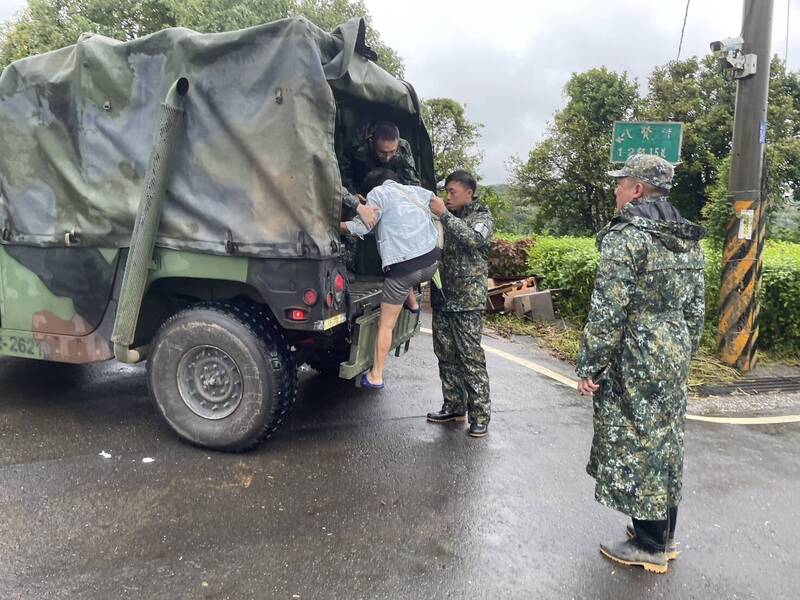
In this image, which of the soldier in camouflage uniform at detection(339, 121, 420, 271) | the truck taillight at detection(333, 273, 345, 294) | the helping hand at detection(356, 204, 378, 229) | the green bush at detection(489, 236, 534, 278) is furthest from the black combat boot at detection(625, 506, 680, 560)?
the green bush at detection(489, 236, 534, 278)

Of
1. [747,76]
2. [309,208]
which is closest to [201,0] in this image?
[747,76]

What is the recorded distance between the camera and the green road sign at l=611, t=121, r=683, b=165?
6055 mm

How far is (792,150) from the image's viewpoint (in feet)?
72.5

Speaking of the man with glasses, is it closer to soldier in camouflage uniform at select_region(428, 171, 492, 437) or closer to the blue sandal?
soldier in camouflage uniform at select_region(428, 171, 492, 437)

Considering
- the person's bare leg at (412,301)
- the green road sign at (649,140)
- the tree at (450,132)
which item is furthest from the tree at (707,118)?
the person's bare leg at (412,301)

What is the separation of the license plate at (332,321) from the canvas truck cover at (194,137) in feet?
1.27

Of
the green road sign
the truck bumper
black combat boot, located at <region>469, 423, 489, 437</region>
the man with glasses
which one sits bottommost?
black combat boot, located at <region>469, 423, 489, 437</region>

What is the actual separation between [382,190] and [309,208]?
754 millimetres

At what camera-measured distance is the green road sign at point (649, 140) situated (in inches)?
238

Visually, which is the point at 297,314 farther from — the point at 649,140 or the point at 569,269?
the point at 569,269

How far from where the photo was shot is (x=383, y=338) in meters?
4.08

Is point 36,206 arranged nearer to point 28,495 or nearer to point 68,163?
point 68,163

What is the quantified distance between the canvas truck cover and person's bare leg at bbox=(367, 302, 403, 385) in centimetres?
77

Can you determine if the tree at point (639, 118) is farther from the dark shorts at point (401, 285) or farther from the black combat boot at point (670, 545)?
the black combat boot at point (670, 545)
